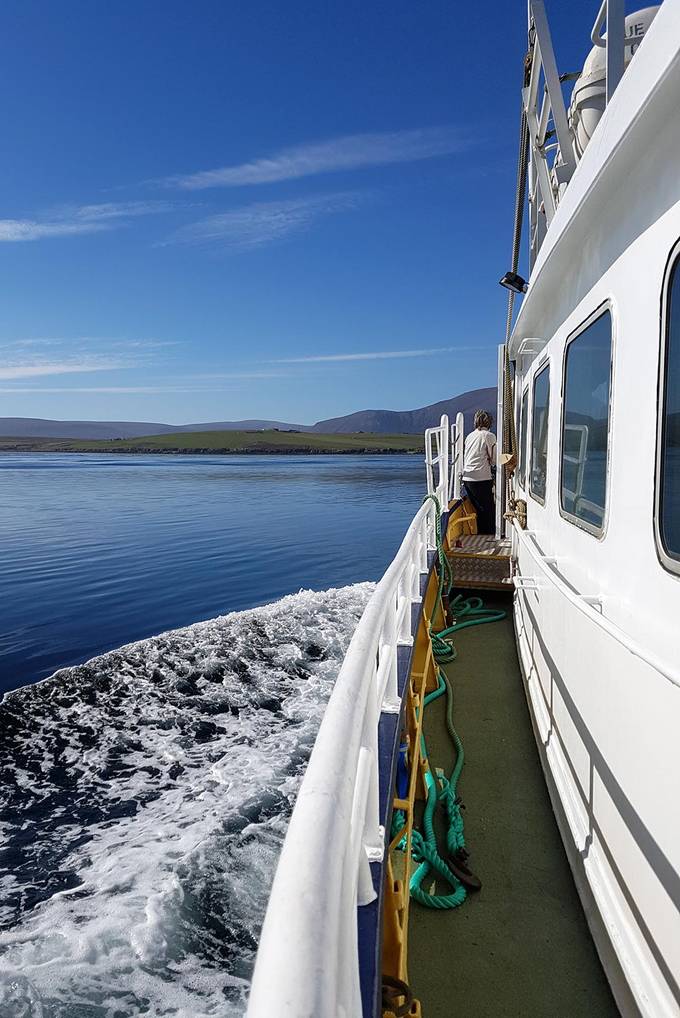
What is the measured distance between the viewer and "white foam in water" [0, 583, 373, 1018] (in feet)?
11.2

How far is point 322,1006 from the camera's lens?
2.44 feet

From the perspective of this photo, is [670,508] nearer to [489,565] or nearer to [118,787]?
[118,787]

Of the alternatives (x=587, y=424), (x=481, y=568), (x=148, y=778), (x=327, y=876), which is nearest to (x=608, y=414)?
(x=587, y=424)

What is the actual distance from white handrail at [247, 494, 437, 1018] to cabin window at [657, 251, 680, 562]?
3.13ft

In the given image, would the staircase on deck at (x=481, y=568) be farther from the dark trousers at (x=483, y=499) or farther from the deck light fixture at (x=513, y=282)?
the deck light fixture at (x=513, y=282)

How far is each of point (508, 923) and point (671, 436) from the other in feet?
7.10

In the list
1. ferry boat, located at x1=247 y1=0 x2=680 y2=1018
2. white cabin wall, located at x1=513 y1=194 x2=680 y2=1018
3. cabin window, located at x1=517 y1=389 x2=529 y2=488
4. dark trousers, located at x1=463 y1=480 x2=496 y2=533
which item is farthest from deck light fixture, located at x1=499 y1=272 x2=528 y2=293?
dark trousers, located at x1=463 y1=480 x2=496 y2=533

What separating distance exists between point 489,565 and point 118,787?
4.75 metres

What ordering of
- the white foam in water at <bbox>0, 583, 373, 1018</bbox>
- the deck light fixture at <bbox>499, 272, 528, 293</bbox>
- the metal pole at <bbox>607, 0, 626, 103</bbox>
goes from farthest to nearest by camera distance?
the deck light fixture at <bbox>499, 272, 528, 293</bbox> < the white foam in water at <bbox>0, 583, 373, 1018</bbox> < the metal pole at <bbox>607, 0, 626, 103</bbox>

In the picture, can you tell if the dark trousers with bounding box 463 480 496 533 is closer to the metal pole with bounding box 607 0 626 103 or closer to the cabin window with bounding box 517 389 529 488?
the cabin window with bounding box 517 389 529 488

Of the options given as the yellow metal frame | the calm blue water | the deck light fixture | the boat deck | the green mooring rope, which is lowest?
the calm blue water

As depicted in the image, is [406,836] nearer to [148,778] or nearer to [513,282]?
[148,778]

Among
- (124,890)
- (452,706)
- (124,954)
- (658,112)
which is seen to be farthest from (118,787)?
(658,112)

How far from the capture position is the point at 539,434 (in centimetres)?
526
